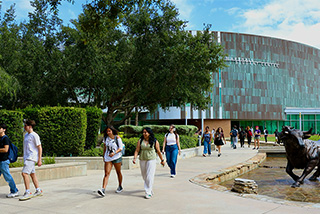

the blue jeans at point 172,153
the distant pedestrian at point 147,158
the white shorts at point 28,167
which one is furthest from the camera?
the blue jeans at point 172,153

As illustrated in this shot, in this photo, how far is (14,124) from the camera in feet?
41.3

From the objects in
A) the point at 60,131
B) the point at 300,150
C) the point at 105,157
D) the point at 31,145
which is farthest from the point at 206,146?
the point at 31,145

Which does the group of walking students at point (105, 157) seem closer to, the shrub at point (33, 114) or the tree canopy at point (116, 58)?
the shrub at point (33, 114)

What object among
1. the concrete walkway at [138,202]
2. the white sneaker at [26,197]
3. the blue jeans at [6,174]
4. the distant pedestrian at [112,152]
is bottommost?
the concrete walkway at [138,202]

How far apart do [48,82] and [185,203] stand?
15.8 m

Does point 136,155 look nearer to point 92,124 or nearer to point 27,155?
point 27,155

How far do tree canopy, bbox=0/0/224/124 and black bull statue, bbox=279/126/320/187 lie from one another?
30.0 ft

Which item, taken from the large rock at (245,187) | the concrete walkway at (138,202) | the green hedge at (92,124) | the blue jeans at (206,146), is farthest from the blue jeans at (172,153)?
the blue jeans at (206,146)

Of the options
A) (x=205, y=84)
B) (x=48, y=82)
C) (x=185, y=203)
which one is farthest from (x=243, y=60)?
(x=185, y=203)

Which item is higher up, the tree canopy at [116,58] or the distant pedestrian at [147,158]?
the tree canopy at [116,58]

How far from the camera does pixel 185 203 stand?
645 centimetres

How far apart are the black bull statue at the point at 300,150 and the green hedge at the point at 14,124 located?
389 inches

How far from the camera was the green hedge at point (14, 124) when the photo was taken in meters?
12.4

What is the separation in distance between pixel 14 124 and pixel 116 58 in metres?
9.19
